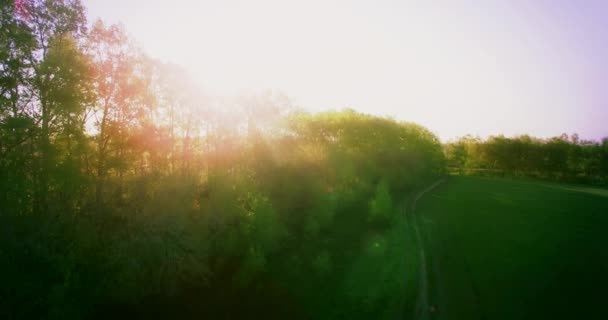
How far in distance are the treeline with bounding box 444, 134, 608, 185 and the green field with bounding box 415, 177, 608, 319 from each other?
42476mm

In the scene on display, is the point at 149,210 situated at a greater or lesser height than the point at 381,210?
greater

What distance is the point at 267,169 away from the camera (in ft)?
103

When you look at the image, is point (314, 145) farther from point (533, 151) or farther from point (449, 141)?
point (449, 141)

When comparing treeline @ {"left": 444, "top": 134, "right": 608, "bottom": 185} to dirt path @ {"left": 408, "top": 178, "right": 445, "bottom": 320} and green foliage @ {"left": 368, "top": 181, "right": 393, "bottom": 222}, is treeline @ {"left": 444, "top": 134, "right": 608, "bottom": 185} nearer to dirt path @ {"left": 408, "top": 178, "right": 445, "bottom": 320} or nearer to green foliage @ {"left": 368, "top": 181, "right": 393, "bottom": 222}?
green foliage @ {"left": 368, "top": 181, "right": 393, "bottom": 222}

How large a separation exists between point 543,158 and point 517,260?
220 ft

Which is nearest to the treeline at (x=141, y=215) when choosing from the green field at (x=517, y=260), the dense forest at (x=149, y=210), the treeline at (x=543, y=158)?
the dense forest at (x=149, y=210)

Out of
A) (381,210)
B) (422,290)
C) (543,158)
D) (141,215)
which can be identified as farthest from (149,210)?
(543,158)

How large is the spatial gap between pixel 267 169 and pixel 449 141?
310 feet

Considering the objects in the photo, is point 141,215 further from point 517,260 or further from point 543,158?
point 543,158

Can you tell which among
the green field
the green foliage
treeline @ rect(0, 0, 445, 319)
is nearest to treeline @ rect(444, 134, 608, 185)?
the green field

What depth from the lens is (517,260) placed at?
1984 cm

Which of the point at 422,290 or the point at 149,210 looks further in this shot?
the point at 149,210

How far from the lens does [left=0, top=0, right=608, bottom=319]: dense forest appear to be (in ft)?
49.7

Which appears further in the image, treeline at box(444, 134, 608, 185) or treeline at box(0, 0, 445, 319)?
treeline at box(444, 134, 608, 185)
